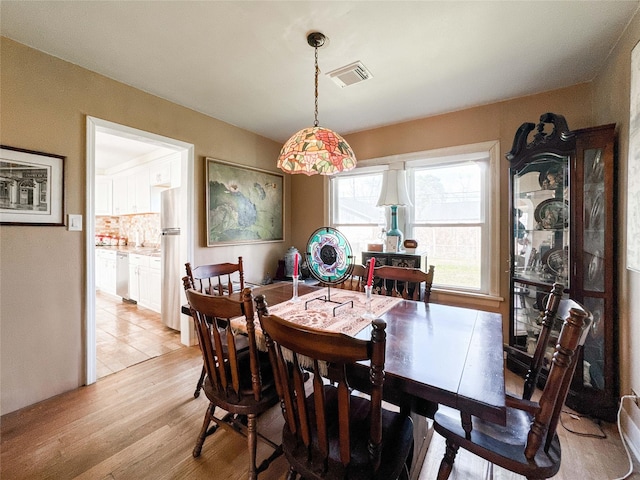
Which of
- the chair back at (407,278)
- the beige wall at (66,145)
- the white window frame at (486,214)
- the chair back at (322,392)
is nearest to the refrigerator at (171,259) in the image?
the beige wall at (66,145)

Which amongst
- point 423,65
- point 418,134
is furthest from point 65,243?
point 418,134

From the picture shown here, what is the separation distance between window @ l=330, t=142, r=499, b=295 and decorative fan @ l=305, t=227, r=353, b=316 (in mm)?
1666

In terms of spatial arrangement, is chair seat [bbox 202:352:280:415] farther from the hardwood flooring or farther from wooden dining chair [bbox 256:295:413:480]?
the hardwood flooring

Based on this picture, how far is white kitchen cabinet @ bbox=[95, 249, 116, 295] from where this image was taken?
4672 mm

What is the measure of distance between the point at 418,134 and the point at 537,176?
1.26m

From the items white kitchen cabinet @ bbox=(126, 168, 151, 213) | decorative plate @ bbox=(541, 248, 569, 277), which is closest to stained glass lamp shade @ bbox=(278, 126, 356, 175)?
decorative plate @ bbox=(541, 248, 569, 277)

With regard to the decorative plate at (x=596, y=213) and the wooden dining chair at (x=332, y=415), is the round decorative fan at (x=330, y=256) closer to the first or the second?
the wooden dining chair at (x=332, y=415)

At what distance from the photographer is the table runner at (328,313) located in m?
1.37

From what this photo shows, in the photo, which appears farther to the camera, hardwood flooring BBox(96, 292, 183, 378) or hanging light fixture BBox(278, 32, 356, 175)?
hardwood flooring BBox(96, 292, 183, 378)

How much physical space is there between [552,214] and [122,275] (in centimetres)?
574

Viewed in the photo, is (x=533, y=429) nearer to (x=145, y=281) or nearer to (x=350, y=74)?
(x=350, y=74)

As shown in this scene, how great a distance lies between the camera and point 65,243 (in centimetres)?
205

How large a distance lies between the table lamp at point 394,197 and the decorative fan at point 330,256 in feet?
4.31

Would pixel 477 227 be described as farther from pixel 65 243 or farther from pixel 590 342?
pixel 65 243
